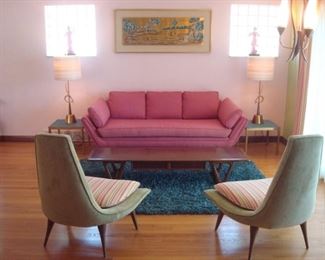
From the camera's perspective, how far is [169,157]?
387 cm

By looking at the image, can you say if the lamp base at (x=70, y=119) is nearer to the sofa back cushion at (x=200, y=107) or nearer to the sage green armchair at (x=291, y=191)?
the sofa back cushion at (x=200, y=107)

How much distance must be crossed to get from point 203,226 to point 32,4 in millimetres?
4026

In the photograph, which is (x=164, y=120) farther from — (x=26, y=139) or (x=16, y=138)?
(x=16, y=138)

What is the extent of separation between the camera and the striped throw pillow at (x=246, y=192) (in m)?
2.66

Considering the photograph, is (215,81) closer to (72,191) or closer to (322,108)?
(322,108)

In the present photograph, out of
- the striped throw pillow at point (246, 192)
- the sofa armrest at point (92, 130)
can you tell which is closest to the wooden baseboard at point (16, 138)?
the sofa armrest at point (92, 130)

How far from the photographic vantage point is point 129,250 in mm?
2750

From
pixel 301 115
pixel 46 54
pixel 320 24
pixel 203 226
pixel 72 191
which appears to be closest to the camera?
pixel 72 191

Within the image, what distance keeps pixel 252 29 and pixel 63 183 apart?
397 cm

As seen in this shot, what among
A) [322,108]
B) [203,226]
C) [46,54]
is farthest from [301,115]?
[46,54]

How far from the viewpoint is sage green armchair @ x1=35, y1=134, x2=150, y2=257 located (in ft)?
7.93

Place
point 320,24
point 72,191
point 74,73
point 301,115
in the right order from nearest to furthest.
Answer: point 72,191 < point 320,24 < point 301,115 < point 74,73

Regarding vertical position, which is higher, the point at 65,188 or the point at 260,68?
the point at 260,68

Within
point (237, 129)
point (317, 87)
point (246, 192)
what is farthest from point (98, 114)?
point (317, 87)
